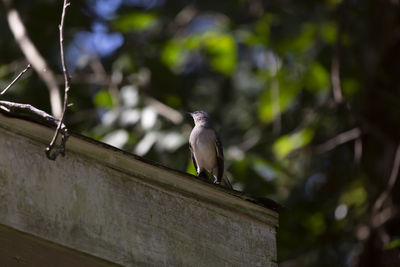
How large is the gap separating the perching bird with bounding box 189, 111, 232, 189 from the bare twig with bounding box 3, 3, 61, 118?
4.24 feet

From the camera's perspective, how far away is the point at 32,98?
31.0 feet

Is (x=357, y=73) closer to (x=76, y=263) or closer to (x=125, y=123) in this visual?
(x=125, y=123)

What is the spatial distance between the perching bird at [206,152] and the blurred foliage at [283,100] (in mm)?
132

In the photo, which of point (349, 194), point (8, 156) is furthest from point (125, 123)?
point (8, 156)

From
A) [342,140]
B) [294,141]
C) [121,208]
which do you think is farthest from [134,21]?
[121,208]

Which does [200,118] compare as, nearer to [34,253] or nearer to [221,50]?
[221,50]

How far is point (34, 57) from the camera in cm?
704

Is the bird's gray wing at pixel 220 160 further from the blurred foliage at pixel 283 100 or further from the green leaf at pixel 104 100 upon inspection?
the green leaf at pixel 104 100

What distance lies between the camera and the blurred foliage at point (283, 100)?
7.76 meters

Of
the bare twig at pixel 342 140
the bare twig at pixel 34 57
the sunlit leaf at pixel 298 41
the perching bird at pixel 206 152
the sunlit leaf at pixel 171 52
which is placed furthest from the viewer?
the sunlit leaf at pixel 171 52

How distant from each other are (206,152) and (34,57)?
1725 millimetres

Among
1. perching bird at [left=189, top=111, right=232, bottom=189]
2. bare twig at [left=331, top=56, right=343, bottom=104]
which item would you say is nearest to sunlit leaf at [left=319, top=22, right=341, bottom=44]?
bare twig at [left=331, top=56, right=343, bottom=104]

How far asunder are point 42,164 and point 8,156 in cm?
11

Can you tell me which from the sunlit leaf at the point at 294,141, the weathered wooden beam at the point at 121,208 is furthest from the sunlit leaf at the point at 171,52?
the weathered wooden beam at the point at 121,208
